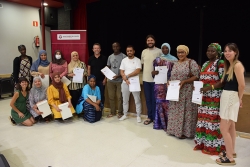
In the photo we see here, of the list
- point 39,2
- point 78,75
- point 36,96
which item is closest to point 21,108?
point 36,96

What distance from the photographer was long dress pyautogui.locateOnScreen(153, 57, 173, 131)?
3.18 meters

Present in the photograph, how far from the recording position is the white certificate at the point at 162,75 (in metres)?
3.13

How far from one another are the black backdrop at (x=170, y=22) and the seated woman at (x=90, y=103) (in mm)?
3080

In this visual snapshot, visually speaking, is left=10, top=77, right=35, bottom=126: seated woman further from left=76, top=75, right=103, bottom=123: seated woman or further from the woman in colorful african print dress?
the woman in colorful african print dress

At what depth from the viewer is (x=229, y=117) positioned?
2.19 m

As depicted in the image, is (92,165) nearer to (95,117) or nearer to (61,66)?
(95,117)

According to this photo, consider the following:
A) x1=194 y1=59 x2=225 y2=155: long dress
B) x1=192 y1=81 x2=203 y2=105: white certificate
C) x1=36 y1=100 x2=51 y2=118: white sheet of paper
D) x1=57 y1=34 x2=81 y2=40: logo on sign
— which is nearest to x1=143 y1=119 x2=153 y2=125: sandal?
x1=194 y1=59 x2=225 y2=155: long dress

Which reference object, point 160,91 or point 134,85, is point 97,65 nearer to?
point 134,85

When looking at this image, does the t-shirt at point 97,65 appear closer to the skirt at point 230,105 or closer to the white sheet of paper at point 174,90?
the white sheet of paper at point 174,90

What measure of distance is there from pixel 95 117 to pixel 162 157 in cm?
161

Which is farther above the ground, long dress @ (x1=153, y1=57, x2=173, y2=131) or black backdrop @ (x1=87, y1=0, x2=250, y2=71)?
black backdrop @ (x1=87, y1=0, x2=250, y2=71)

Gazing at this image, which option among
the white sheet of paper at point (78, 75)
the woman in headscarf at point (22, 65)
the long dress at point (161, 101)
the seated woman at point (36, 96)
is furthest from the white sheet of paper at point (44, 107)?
the long dress at point (161, 101)

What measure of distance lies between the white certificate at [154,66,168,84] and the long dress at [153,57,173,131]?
0.17 feet

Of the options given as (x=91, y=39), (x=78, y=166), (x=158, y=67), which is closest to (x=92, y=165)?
(x=78, y=166)
